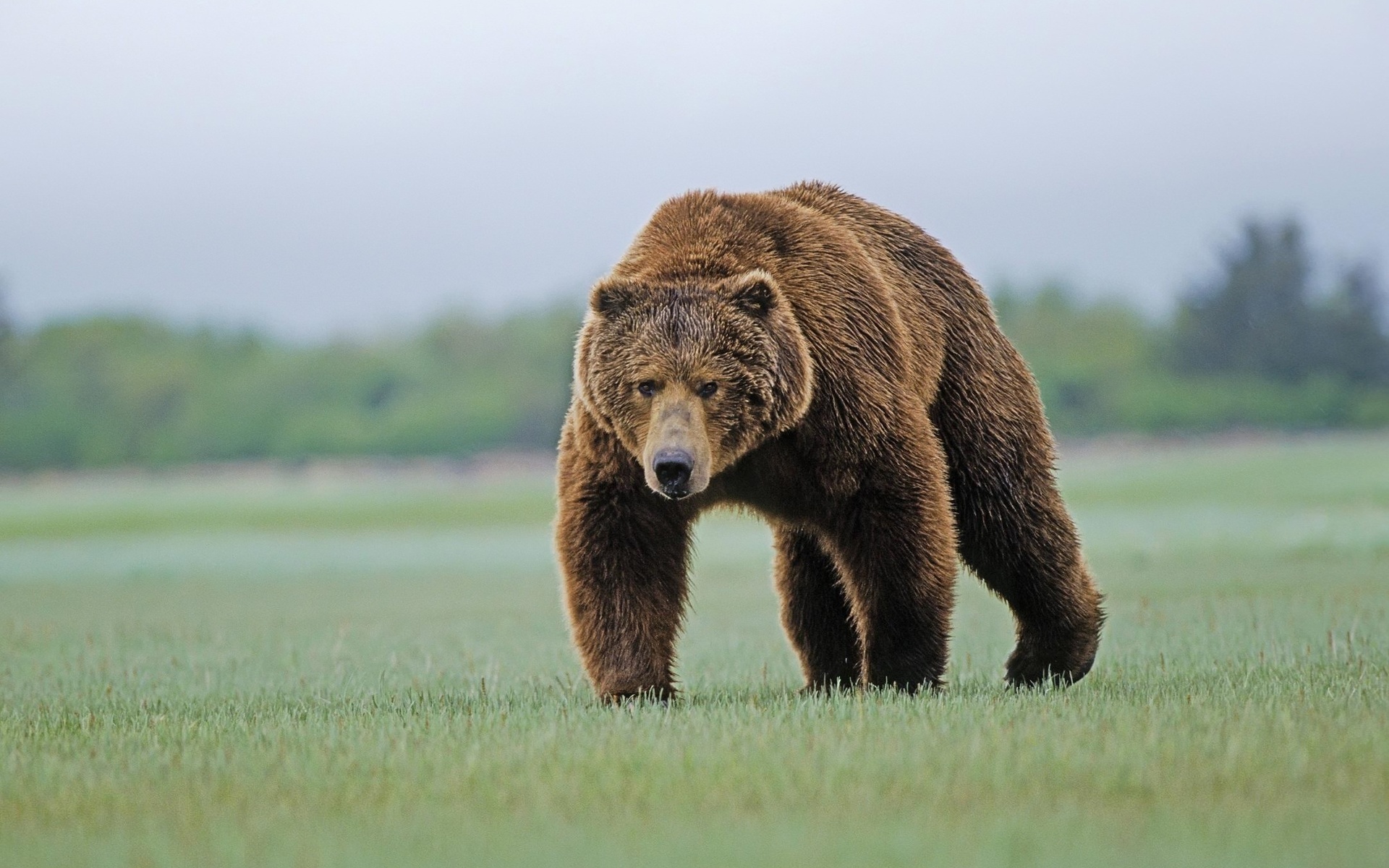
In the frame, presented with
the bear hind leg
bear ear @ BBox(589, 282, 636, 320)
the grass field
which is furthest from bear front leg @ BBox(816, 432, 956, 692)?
bear ear @ BBox(589, 282, 636, 320)

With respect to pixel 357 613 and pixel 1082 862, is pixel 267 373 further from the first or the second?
pixel 1082 862

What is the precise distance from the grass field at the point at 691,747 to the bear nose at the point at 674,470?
809 mm

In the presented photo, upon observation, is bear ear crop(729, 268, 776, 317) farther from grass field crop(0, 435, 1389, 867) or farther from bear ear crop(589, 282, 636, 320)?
grass field crop(0, 435, 1389, 867)

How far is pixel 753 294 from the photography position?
6.44m

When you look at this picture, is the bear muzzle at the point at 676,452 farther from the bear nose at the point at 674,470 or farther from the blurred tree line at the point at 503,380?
the blurred tree line at the point at 503,380

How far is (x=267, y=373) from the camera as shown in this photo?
47688 mm

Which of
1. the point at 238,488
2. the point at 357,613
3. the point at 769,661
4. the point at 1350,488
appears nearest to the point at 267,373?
the point at 238,488

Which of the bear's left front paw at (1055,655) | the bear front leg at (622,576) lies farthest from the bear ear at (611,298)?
the bear's left front paw at (1055,655)

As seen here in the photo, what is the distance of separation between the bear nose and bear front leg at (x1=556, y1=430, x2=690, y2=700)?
2.03 ft

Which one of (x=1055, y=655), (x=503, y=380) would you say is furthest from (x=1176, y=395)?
(x=1055, y=655)

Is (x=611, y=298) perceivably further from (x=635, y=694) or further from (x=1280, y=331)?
(x=1280, y=331)

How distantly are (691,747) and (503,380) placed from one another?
40.4m

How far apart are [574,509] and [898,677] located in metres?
1.51

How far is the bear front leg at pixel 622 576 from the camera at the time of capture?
674 centimetres
